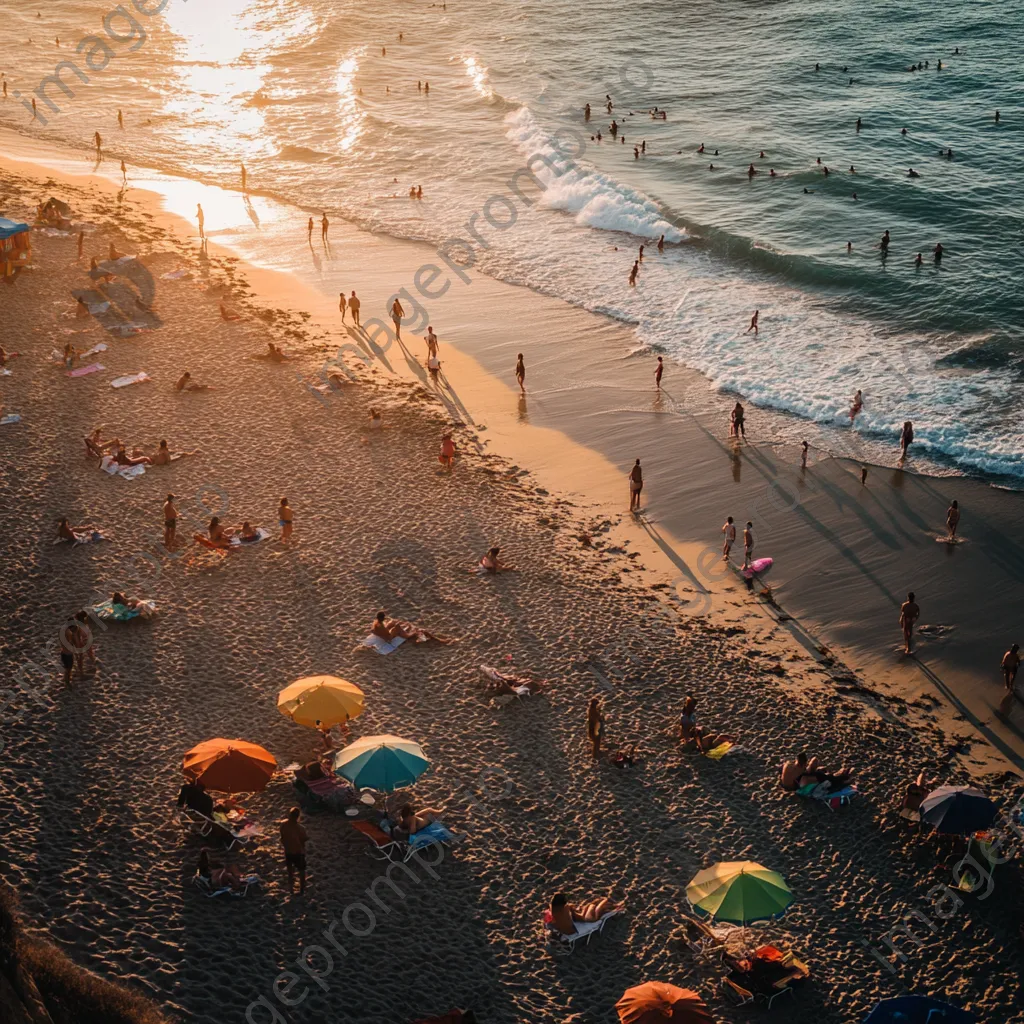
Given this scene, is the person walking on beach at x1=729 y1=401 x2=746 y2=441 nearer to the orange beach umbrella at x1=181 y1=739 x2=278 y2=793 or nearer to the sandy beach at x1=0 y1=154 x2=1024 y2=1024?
the sandy beach at x1=0 y1=154 x2=1024 y2=1024

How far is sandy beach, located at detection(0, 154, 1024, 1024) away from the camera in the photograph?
1446 centimetres

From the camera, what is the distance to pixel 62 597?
20.8 meters

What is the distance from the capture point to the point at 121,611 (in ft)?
66.3

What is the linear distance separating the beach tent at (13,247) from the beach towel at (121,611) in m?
19.1

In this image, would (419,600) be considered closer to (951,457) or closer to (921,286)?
(951,457)

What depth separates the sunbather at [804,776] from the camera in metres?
17.3

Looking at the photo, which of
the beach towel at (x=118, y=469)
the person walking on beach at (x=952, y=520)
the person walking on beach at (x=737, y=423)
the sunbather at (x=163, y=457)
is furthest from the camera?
the person walking on beach at (x=737, y=423)

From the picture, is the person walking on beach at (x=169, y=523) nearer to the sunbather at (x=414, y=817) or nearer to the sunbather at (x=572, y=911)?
the sunbather at (x=414, y=817)

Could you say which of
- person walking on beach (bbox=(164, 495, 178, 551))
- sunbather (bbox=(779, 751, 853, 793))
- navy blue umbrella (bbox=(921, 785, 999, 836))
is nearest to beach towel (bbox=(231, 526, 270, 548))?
person walking on beach (bbox=(164, 495, 178, 551))

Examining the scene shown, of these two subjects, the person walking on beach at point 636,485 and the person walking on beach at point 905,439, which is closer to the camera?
the person walking on beach at point 636,485

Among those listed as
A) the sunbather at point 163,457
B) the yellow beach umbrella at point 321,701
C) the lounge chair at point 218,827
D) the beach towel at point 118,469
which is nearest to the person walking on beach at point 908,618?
the yellow beach umbrella at point 321,701

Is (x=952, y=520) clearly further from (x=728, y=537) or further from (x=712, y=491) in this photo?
(x=712, y=491)

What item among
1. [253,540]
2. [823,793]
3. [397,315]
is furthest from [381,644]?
[397,315]

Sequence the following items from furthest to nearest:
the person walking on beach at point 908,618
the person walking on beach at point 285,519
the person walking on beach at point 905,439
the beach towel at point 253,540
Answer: the person walking on beach at point 905,439 → the beach towel at point 253,540 → the person walking on beach at point 285,519 → the person walking on beach at point 908,618
